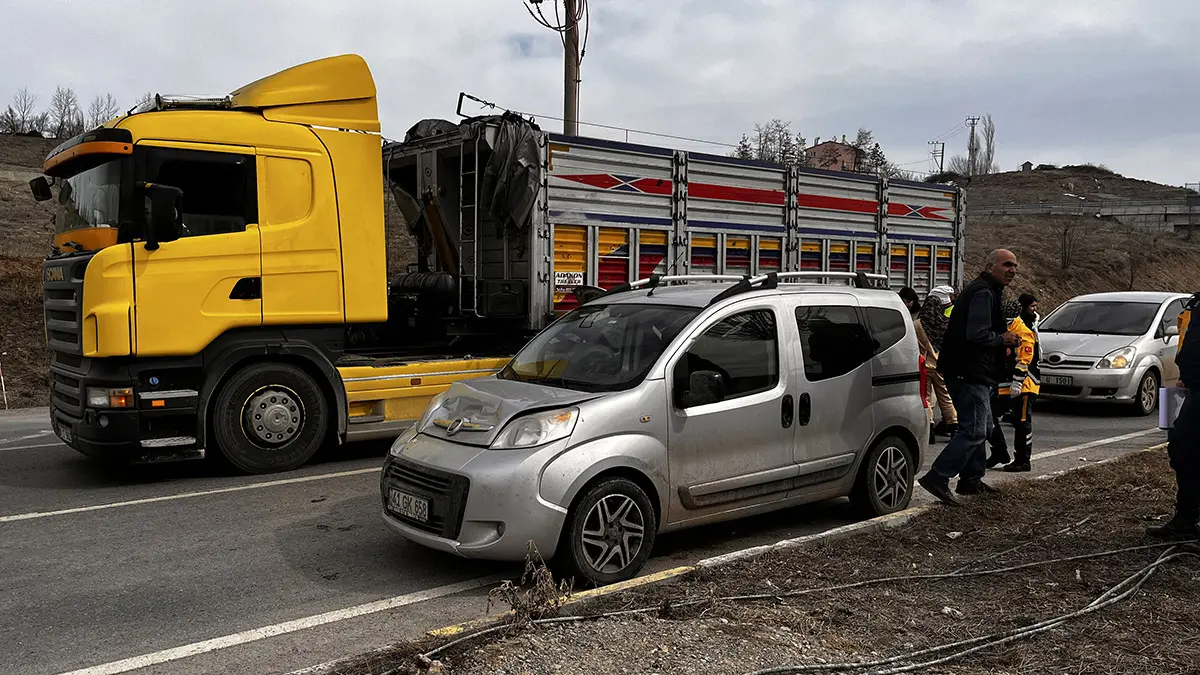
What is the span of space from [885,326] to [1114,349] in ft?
23.4

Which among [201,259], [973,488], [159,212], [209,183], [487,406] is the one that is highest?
[209,183]

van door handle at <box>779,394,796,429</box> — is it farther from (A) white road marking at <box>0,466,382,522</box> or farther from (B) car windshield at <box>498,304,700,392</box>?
(A) white road marking at <box>0,466,382,522</box>

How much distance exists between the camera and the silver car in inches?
466

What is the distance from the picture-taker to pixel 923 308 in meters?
10.6

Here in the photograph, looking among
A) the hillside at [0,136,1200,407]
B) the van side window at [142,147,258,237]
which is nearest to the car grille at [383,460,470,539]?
the van side window at [142,147,258,237]

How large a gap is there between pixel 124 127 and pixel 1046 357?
36.5ft

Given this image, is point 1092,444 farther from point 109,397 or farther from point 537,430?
point 109,397

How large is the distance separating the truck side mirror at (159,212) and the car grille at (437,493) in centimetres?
332

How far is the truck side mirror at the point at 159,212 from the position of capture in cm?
700

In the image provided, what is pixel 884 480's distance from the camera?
21.1 ft

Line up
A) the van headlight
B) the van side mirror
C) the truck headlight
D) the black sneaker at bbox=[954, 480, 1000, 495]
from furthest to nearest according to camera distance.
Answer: the van side mirror < the truck headlight < the black sneaker at bbox=[954, 480, 1000, 495] < the van headlight

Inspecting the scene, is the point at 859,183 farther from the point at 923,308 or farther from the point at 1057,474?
the point at 1057,474

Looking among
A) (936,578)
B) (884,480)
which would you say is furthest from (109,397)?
(936,578)

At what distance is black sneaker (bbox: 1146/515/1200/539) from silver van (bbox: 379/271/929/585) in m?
1.61
